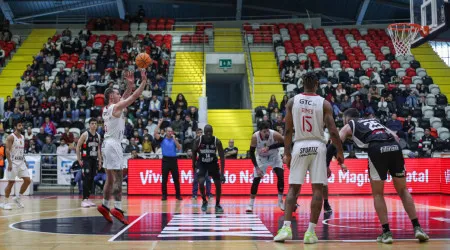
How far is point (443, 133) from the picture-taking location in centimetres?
2391

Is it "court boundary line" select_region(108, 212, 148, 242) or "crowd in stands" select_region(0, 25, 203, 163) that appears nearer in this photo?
"court boundary line" select_region(108, 212, 148, 242)

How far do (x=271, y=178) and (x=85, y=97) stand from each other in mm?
10531

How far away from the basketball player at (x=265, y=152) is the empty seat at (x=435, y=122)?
1392cm

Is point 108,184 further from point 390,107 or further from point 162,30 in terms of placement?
point 162,30

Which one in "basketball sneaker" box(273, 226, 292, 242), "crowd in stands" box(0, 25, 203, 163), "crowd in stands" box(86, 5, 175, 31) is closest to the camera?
"basketball sneaker" box(273, 226, 292, 242)

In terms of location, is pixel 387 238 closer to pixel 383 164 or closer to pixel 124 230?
pixel 383 164

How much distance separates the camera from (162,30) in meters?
36.7

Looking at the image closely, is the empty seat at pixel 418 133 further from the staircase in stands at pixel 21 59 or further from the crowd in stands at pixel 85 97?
the staircase in stands at pixel 21 59

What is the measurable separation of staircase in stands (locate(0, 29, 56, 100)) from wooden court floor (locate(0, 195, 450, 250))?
1960 centimetres

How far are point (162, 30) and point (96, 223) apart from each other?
27766mm

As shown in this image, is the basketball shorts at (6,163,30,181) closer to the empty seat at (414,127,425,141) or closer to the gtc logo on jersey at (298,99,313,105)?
the gtc logo on jersey at (298,99,313,105)

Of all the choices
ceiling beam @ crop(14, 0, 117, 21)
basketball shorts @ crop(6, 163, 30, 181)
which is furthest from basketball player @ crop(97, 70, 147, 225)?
ceiling beam @ crop(14, 0, 117, 21)

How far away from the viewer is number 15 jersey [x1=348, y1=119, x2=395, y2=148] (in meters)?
8.02

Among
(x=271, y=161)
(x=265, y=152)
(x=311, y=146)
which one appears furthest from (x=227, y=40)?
(x=311, y=146)
